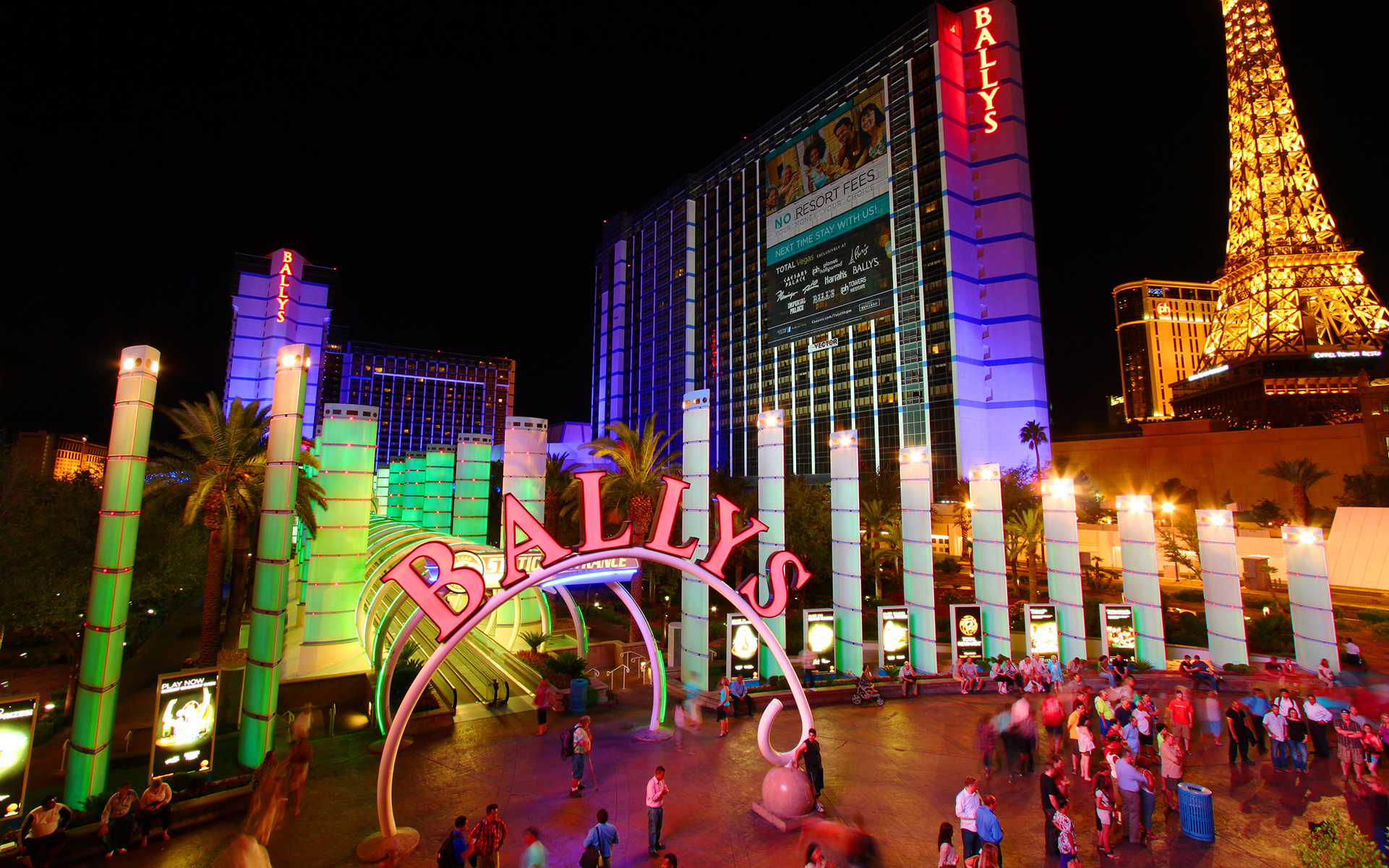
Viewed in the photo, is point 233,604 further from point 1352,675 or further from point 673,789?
point 1352,675

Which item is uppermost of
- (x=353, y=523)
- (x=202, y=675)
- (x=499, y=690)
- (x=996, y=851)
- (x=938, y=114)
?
(x=938, y=114)

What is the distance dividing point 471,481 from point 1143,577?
29657 millimetres

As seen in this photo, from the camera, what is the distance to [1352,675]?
19.7 metres

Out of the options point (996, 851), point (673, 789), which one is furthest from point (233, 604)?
point (996, 851)

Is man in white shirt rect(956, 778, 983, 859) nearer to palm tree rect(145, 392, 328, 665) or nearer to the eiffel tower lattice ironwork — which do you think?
palm tree rect(145, 392, 328, 665)

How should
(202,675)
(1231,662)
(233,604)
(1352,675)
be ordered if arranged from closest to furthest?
1. (202,675)
2. (1352,675)
3. (1231,662)
4. (233,604)

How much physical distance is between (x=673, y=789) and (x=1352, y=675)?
22.8 metres

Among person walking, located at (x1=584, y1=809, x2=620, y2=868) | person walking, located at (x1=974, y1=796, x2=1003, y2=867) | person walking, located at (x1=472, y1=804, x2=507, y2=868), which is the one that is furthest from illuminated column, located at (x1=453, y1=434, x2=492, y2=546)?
person walking, located at (x1=974, y1=796, x2=1003, y2=867)

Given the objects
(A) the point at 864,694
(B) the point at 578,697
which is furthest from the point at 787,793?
(B) the point at 578,697

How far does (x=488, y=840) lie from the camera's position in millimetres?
8664

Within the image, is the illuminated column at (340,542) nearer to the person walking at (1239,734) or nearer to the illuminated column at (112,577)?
the illuminated column at (112,577)

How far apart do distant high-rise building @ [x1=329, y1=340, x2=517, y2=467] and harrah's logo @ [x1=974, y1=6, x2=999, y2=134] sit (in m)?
111

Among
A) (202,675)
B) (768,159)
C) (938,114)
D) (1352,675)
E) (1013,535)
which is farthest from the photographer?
(768,159)

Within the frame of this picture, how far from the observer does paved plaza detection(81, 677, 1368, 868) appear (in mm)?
10117
